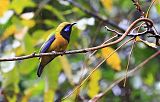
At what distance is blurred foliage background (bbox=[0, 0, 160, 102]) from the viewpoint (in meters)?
1.79

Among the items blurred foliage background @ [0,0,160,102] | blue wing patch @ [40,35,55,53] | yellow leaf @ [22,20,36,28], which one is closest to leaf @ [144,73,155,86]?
blurred foliage background @ [0,0,160,102]

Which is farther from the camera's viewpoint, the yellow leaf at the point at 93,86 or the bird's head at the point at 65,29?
the yellow leaf at the point at 93,86

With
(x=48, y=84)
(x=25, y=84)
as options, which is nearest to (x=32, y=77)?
(x=25, y=84)

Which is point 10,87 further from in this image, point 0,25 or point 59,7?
point 59,7

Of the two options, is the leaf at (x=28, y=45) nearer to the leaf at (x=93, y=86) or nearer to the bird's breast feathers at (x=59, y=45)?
the leaf at (x=93, y=86)

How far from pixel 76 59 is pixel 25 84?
32cm

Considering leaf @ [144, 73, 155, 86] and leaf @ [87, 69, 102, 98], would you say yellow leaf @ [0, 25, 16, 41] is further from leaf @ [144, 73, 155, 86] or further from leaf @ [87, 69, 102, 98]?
leaf @ [144, 73, 155, 86]

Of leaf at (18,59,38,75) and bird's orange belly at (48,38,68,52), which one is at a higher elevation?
bird's orange belly at (48,38,68,52)

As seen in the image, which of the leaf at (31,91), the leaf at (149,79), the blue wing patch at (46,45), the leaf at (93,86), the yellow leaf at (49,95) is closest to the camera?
the blue wing patch at (46,45)

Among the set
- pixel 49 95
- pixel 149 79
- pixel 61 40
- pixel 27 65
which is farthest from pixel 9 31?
pixel 149 79

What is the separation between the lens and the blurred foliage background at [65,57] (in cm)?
179

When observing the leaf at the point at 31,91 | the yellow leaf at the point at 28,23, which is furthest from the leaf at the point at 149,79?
the yellow leaf at the point at 28,23

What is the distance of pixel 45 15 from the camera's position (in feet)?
8.14

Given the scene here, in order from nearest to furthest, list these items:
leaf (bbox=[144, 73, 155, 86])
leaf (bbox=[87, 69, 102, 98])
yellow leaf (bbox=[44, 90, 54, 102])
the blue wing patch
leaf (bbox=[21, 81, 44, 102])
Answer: the blue wing patch
yellow leaf (bbox=[44, 90, 54, 102])
leaf (bbox=[87, 69, 102, 98])
leaf (bbox=[21, 81, 44, 102])
leaf (bbox=[144, 73, 155, 86])
